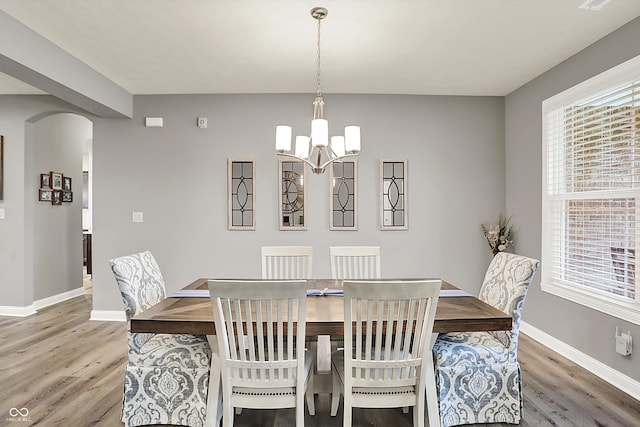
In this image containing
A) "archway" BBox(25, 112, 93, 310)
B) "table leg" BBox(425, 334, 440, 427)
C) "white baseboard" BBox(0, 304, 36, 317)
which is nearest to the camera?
"table leg" BBox(425, 334, 440, 427)

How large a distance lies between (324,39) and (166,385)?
2495 millimetres

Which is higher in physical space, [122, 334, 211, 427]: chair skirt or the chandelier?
the chandelier

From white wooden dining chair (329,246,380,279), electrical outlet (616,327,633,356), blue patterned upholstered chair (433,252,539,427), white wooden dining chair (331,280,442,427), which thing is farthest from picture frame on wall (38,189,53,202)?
electrical outlet (616,327,633,356)

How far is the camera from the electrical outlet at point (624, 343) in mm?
2650

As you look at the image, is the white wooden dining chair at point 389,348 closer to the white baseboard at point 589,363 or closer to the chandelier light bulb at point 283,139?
the chandelier light bulb at point 283,139

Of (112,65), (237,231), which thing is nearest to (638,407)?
(237,231)

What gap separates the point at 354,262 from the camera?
10.4ft

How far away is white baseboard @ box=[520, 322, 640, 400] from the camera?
263 centimetres

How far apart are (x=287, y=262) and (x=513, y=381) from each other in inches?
67.7

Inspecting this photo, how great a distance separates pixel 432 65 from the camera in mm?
3449

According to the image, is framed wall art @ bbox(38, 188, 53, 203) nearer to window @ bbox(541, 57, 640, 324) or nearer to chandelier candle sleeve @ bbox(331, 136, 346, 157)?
chandelier candle sleeve @ bbox(331, 136, 346, 157)

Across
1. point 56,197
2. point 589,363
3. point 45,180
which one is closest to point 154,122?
point 45,180

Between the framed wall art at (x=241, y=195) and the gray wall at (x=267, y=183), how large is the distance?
73mm

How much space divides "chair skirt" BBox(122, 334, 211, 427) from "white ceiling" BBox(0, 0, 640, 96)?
2.03 m
